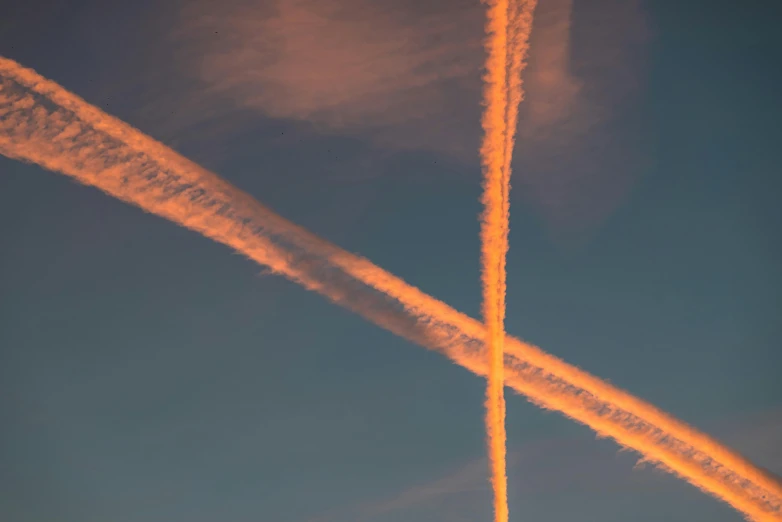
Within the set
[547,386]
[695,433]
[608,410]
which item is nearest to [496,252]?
[547,386]

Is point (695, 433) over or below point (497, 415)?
over

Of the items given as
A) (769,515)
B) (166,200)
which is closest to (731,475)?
(769,515)

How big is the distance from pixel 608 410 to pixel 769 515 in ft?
20.9

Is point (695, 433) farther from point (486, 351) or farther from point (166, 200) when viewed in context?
point (166, 200)

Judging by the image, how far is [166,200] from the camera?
21344 mm

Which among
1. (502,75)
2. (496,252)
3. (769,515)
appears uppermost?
(502,75)

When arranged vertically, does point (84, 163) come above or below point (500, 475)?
above

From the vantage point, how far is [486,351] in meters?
22.7

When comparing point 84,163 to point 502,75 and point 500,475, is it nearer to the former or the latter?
point 502,75

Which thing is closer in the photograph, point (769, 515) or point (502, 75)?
point (502, 75)

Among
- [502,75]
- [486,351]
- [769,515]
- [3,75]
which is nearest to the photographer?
[3,75]

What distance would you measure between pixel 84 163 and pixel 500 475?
51.5 ft

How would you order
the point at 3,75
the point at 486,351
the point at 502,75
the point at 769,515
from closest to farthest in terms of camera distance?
the point at 3,75 < the point at 502,75 < the point at 486,351 < the point at 769,515

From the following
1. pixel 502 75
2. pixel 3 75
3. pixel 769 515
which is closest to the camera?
pixel 3 75
